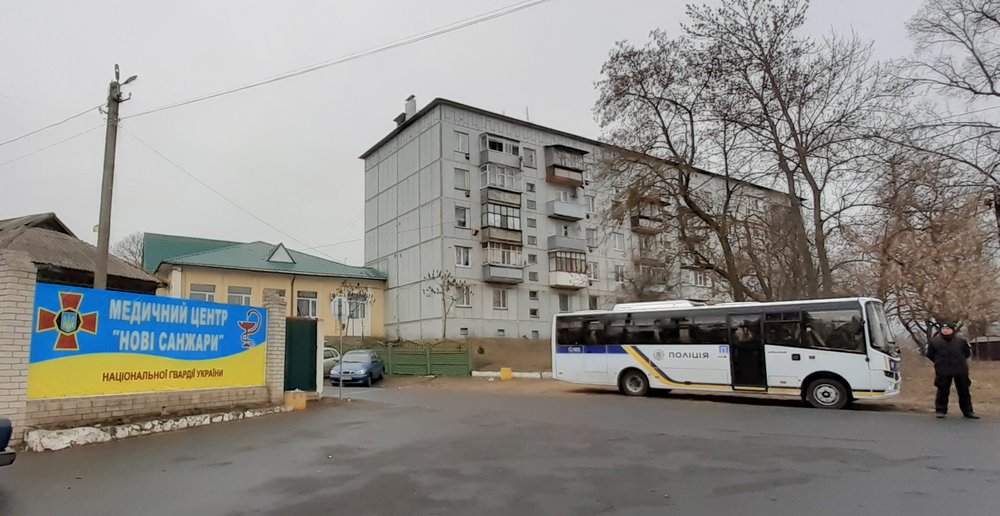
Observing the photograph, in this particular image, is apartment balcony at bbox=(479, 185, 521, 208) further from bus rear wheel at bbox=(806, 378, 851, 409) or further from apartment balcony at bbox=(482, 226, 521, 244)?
bus rear wheel at bbox=(806, 378, 851, 409)

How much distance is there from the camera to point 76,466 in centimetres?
817

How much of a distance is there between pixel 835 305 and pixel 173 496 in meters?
15.4

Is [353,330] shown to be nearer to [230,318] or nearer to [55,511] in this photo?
[230,318]

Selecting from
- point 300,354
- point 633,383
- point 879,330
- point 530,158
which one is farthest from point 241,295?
point 879,330

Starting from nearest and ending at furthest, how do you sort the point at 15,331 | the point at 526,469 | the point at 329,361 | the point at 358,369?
the point at 526,469 < the point at 15,331 < the point at 358,369 < the point at 329,361

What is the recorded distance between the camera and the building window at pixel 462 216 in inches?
1827

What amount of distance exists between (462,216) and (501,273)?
17.1ft

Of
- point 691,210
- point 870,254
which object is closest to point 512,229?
point 691,210

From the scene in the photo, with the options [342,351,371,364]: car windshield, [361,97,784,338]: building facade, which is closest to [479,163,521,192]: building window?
[361,97,784,338]: building facade

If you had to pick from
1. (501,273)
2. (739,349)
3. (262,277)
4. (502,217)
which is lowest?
(739,349)

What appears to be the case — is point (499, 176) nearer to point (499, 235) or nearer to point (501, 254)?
point (499, 235)

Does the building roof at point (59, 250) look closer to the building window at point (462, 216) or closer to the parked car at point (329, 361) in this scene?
the parked car at point (329, 361)

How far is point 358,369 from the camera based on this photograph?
87.6 ft

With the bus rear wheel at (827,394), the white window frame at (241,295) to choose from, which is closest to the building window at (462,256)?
the white window frame at (241,295)
